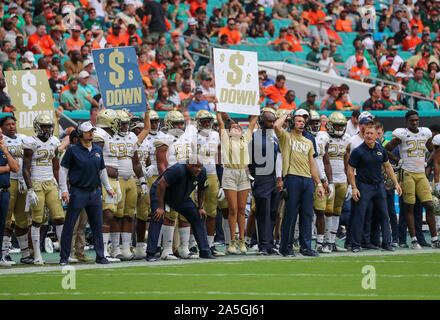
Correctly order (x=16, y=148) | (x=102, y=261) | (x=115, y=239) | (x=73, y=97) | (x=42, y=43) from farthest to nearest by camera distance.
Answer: (x=42, y=43) < (x=73, y=97) < (x=115, y=239) < (x=16, y=148) < (x=102, y=261)

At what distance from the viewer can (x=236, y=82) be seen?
13.2 meters

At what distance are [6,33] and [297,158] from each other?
9109 millimetres

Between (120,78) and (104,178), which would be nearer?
(104,178)

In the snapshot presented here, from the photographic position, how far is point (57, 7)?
2034cm

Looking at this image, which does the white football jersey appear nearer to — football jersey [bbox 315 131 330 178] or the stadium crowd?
the stadium crowd

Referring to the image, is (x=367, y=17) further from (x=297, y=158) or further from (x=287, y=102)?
(x=297, y=158)

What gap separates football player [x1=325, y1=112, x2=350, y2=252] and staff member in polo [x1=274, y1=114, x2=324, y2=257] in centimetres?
123

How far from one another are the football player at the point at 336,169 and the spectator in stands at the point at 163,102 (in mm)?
4354

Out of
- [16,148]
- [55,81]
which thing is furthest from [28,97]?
[55,81]

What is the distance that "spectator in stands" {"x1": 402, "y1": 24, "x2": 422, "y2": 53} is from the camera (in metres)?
26.3

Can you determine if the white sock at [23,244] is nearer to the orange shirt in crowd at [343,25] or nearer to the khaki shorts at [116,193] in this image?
the khaki shorts at [116,193]

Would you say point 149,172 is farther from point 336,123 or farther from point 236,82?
point 336,123

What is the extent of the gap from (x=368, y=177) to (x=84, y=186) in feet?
13.8

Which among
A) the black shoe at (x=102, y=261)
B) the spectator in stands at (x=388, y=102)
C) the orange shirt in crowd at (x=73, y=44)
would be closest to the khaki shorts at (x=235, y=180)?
the black shoe at (x=102, y=261)
